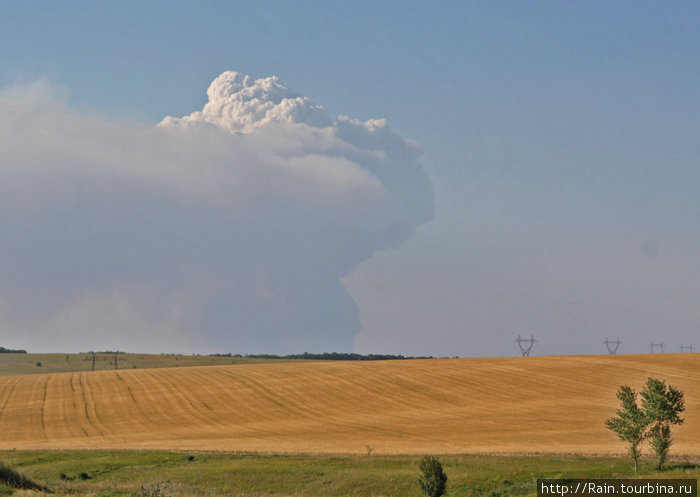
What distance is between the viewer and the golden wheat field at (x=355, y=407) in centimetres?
5541

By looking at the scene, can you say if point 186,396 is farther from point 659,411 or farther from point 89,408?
point 659,411

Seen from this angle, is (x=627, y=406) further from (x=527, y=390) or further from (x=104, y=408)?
(x=104, y=408)

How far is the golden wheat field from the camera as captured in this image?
55.4m

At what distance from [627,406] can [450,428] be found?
22425mm

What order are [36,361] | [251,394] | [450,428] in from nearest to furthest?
[450,428]
[251,394]
[36,361]

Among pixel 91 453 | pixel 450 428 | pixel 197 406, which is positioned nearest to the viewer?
pixel 91 453

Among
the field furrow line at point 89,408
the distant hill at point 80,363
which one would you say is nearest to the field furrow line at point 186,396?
the field furrow line at point 89,408

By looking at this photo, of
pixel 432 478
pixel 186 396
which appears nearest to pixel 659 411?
pixel 432 478

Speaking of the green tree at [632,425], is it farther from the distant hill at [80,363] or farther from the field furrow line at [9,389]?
the distant hill at [80,363]

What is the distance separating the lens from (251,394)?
283 feet

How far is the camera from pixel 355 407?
75375mm

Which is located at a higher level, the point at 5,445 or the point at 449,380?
the point at 449,380

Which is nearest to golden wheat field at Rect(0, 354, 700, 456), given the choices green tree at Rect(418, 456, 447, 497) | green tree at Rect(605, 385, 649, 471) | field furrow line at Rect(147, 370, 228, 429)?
field furrow line at Rect(147, 370, 228, 429)

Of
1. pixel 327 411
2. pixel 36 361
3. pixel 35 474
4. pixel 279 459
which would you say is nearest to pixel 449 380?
pixel 327 411
